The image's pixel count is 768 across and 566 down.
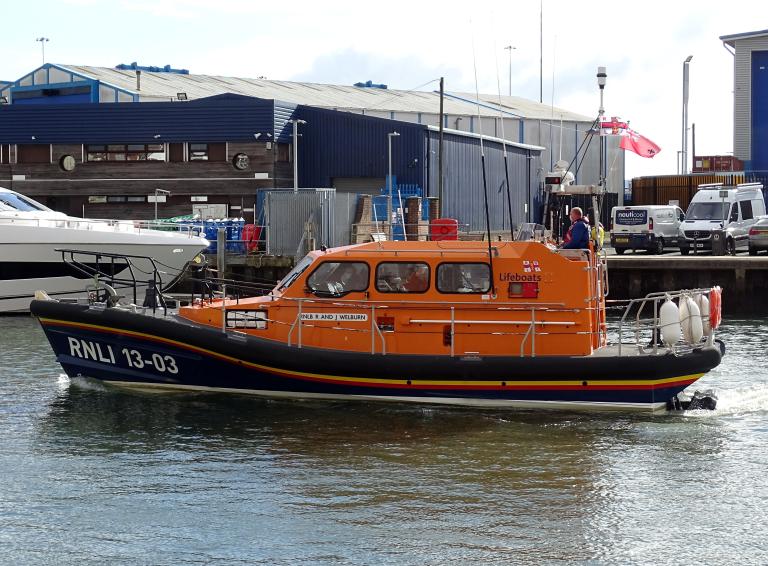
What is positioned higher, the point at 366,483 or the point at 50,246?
the point at 50,246

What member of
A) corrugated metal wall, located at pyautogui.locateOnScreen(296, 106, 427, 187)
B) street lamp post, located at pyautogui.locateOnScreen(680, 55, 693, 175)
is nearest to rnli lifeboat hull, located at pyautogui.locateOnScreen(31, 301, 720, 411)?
corrugated metal wall, located at pyautogui.locateOnScreen(296, 106, 427, 187)

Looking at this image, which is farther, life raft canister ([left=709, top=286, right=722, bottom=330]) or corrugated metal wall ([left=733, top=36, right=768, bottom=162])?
corrugated metal wall ([left=733, top=36, right=768, bottom=162])

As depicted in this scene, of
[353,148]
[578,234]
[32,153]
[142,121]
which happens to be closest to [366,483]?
[578,234]

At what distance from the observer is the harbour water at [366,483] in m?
8.47

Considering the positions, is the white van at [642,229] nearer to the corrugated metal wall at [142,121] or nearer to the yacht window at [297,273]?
the corrugated metal wall at [142,121]

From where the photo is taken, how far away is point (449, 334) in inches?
504

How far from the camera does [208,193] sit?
1383 inches

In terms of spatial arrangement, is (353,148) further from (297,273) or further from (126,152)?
(297,273)

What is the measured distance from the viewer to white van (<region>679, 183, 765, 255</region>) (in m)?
29.8

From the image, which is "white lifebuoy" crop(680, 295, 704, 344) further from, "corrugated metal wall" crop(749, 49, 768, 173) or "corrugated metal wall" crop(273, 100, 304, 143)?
"corrugated metal wall" crop(749, 49, 768, 173)

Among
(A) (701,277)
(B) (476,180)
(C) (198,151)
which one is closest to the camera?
(A) (701,277)

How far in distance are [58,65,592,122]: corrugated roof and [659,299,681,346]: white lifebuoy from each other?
103ft

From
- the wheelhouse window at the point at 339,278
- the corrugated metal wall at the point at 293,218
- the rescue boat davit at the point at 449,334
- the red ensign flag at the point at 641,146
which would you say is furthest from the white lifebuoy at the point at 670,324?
the red ensign flag at the point at 641,146

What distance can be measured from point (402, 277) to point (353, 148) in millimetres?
23175
